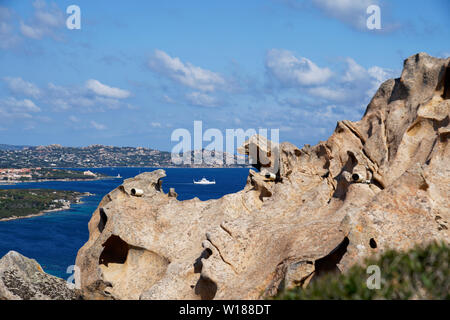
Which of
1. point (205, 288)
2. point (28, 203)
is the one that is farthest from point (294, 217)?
point (28, 203)

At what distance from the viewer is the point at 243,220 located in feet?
63.0

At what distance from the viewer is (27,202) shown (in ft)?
590

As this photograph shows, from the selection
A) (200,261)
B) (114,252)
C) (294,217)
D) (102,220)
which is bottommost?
(114,252)

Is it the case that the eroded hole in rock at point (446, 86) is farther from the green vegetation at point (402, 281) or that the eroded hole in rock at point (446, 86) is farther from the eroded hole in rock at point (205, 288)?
the green vegetation at point (402, 281)

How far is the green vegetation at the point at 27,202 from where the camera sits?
167562 mm

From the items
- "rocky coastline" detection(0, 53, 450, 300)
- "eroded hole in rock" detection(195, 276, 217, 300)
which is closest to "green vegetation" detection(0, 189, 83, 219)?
"rocky coastline" detection(0, 53, 450, 300)

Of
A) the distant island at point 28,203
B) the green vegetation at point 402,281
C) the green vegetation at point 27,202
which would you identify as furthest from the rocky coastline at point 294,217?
the green vegetation at point 27,202

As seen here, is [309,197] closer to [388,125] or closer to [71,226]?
[388,125]

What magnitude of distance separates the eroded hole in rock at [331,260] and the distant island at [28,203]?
158 m

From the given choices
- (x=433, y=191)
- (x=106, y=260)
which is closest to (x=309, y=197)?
(x=433, y=191)

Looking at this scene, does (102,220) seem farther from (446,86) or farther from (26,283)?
(446,86)

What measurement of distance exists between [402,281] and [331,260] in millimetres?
5579

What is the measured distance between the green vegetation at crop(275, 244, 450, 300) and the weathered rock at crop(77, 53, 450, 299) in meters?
3.34
